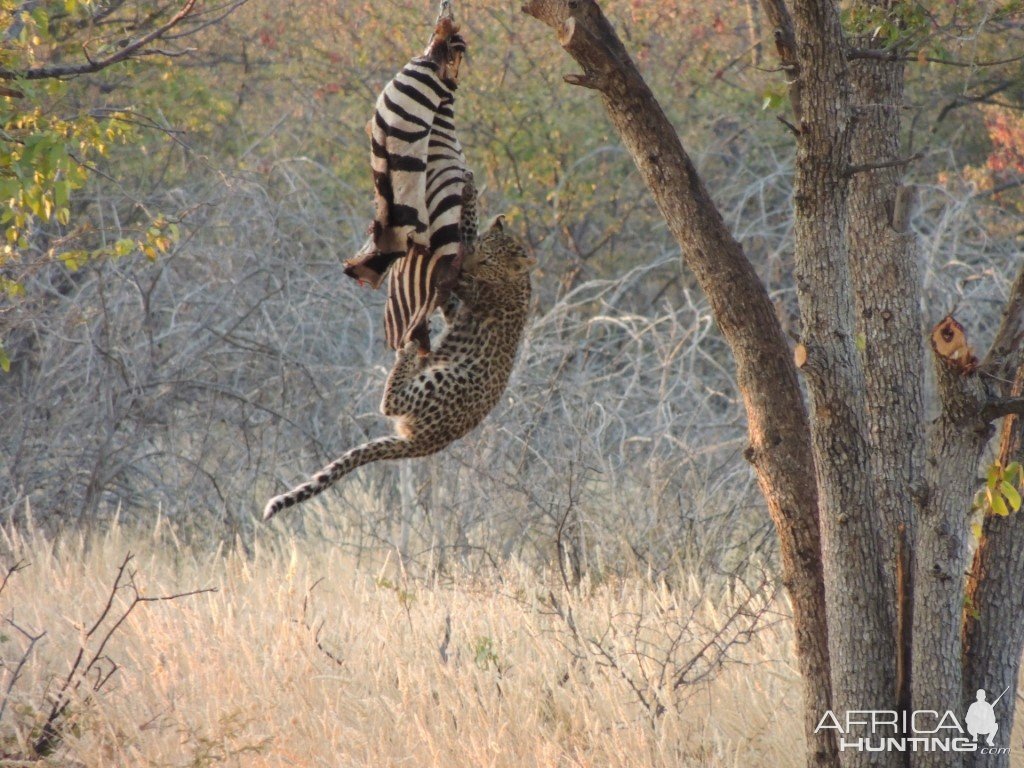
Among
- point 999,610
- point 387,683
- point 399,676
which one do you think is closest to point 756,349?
point 999,610

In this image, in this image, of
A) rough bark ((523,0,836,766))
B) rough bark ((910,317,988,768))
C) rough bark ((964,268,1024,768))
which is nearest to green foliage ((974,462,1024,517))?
rough bark ((910,317,988,768))

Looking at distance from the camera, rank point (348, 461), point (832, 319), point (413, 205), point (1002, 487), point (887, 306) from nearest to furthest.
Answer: point (413, 205) → point (348, 461) → point (1002, 487) → point (832, 319) → point (887, 306)

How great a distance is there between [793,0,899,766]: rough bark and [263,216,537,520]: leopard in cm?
108

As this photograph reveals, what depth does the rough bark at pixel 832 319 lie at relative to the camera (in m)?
3.35

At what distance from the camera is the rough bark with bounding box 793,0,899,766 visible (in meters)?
3.35

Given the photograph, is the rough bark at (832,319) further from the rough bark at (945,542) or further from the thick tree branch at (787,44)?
the rough bark at (945,542)

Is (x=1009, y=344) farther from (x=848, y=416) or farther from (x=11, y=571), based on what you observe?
(x=11, y=571)

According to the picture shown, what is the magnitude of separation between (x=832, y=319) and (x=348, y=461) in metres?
1.44

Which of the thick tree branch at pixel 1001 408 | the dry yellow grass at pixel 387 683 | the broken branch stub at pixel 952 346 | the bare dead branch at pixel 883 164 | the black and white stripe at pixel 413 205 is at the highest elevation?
the bare dead branch at pixel 883 164

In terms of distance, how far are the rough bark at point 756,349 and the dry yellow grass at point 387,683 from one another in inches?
38.3

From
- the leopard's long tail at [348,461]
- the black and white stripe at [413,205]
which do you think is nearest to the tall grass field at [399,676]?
the leopard's long tail at [348,461]

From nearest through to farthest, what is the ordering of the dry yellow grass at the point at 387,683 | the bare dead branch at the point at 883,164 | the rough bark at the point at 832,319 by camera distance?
the bare dead branch at the point at 883,164 < the rough bark at the point at 832,319 < the dry yellow grass at the point at 387,683

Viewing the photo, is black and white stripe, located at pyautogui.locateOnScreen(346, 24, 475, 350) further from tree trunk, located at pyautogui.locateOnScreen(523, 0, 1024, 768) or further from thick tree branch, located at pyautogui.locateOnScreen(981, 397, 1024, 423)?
thick tree branch, located at pyautogui.locateOnScreen(981, 397, 1024, 423)

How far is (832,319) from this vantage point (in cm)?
335
